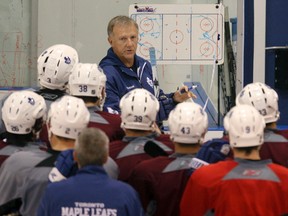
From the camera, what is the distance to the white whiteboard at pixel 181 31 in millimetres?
8336

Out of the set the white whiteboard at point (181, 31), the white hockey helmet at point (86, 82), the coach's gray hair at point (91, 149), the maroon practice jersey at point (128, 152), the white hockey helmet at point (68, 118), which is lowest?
the maroon practice jersey at point (128, 152)

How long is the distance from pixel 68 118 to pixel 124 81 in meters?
1.90

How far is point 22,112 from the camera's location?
4406 millimetres

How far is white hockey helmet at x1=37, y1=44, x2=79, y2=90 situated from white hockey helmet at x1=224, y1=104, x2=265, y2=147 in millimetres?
1434

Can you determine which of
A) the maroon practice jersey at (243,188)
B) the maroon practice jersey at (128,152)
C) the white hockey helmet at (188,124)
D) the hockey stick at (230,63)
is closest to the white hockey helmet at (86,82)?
the maroon practice jersey at (128,152)

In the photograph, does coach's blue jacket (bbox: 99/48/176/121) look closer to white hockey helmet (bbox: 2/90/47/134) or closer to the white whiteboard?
white hockey helmet (bbox: 2/90/47/134)

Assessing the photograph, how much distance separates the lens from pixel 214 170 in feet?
12.8

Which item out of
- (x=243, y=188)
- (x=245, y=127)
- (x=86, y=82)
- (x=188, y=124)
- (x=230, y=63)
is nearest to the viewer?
(x=243, y=188)

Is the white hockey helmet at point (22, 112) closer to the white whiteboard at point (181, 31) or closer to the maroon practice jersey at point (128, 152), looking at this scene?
the maroon practice jersey at point (128, 152)

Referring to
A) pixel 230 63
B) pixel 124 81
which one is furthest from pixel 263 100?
pixel 230 63

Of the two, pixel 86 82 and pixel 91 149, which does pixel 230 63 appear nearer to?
pixel 86 82

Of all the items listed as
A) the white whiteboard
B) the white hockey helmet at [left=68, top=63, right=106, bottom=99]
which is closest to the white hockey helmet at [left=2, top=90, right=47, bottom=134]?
the white hockey helmet at [left=68, top=63, right=106, bottom=99]

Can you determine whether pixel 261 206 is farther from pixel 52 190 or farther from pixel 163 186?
pixel 52 190

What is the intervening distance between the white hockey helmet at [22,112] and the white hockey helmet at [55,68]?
0.54 meters
